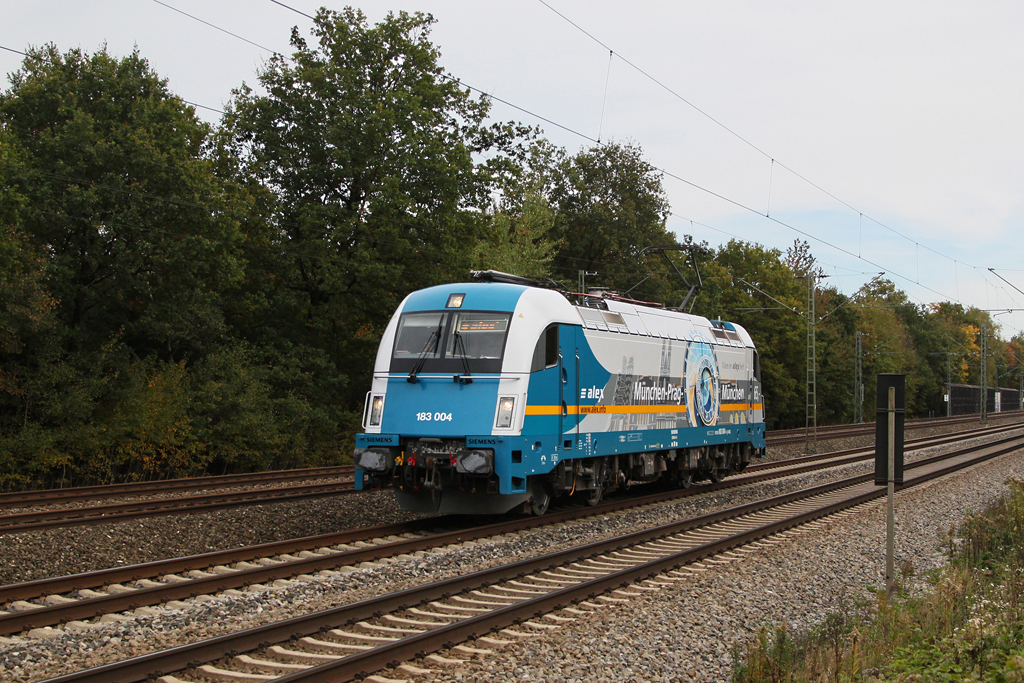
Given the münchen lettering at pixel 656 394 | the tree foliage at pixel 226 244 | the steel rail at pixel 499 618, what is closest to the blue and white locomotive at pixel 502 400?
the münchen lettering at pixel 656 394

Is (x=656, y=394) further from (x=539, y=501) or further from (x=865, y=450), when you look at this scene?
(x=865, y=450)

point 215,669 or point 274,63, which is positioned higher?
point 274,63

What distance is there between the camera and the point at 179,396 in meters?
25.4

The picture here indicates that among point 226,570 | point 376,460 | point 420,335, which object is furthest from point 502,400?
point 226,570

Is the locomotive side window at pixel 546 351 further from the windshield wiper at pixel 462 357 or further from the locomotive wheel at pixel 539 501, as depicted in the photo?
the locomotive wheel at pixel 539 501

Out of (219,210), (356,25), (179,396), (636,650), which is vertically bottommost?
(636,650)

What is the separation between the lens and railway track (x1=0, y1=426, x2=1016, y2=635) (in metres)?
8.45

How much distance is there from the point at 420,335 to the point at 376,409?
4.60 feet

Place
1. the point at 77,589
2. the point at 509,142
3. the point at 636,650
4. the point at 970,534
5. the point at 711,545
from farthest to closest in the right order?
the point at 509,142
the point at 970,534
the point at 711,545
the point at 77,589
the point at 636,650

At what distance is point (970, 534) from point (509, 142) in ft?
82.9

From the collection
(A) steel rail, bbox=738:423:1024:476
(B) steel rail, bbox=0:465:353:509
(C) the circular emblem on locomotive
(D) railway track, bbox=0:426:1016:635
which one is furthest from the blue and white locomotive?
(A) steel rail, bbox=738:423:1024:476

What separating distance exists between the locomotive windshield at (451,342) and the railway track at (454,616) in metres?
3.38

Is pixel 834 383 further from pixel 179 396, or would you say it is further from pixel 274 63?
pixel 179 396

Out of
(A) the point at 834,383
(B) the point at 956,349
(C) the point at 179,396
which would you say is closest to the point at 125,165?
(C) the point at 179,396
